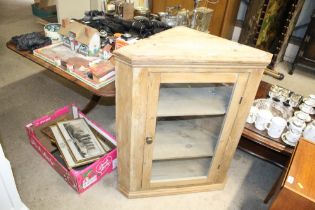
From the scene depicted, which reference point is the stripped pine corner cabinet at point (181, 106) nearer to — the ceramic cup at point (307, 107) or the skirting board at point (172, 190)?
the skirting board at point (172, 190)

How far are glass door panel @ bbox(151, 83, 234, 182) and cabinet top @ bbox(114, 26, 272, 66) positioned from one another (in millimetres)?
170

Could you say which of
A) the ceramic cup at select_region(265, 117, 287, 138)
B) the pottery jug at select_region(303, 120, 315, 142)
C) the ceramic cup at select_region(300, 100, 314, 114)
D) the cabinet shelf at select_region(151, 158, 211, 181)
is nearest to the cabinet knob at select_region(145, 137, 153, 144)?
the cabinet shelf at select_region(151, 158, 211, 181)

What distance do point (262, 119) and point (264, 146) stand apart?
1.00ft

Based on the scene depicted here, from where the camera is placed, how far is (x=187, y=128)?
5.09 ft

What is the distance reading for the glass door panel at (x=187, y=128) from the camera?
131cm

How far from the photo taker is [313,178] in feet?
3.75

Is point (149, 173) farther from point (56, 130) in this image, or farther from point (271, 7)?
point (271, 7)

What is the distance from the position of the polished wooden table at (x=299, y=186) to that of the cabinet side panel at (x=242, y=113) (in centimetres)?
29

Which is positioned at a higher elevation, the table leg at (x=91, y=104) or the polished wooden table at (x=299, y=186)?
the polished wooden table at (x=299, y=186)

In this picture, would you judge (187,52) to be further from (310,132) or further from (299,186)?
(310,132)

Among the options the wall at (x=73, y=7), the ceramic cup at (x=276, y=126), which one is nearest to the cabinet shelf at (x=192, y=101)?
the ceramic cup at (x=276, y=126)

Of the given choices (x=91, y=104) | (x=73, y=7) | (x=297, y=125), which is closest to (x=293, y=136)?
(x=297, y=125)

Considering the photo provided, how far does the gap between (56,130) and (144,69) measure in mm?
1073

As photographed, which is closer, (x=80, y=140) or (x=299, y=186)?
(x=299, y=186)
